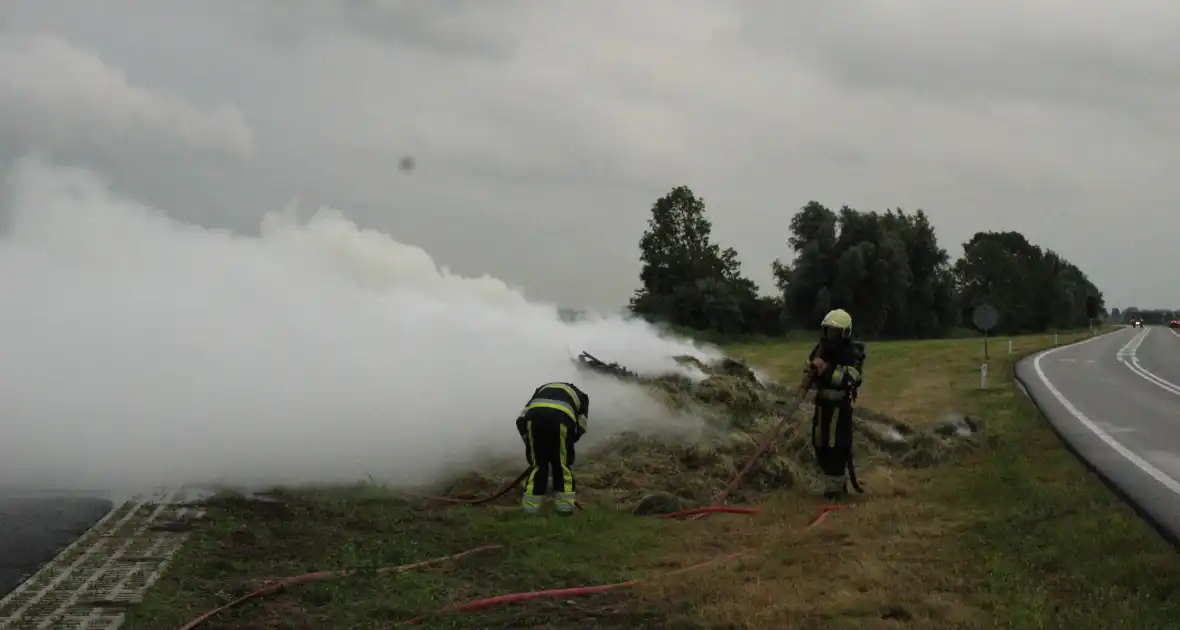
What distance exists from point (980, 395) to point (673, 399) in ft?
44.8

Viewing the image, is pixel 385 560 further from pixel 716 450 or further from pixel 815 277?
pixel 815 277

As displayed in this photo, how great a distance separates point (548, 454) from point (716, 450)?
3603 mm

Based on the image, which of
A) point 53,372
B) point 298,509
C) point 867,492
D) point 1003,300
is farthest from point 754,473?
point 1003,300

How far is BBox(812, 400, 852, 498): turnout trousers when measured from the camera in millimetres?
10930

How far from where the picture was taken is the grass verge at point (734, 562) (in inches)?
243

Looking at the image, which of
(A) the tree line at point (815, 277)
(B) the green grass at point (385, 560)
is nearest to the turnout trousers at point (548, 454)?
(B) the green grass at point (385, 560)

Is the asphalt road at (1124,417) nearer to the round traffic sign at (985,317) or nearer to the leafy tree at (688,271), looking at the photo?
the round traffic sign at (985,317)

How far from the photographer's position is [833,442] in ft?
36.1

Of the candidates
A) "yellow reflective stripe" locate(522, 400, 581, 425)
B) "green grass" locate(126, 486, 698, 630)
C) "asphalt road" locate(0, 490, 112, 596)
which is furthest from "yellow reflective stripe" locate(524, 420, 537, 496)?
"asphalt road" locate(0, 490, 112, 596)

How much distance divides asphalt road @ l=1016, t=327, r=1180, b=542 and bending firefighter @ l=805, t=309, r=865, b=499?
8.74ft

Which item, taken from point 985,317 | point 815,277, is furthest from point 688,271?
point 985,317

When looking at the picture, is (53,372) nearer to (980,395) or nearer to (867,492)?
(867,492)

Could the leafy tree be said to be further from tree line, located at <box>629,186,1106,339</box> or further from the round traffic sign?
the round traffic sign

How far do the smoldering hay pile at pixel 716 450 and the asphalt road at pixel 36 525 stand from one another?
362 centimetres
